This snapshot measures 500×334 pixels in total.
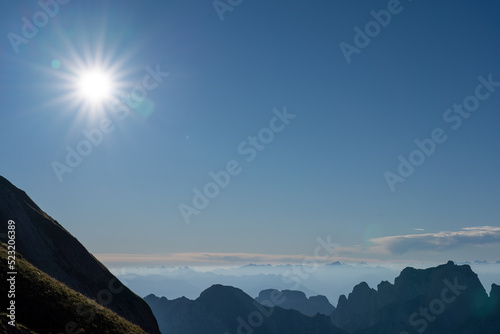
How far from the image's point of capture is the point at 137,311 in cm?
6519

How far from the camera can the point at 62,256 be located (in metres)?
61.4

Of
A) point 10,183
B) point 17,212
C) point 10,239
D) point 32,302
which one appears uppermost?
point 10,183

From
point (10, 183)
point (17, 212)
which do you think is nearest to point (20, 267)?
point (17, 212)

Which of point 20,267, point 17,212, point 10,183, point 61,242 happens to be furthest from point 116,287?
point 20,267

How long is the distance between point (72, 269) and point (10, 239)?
17.6m

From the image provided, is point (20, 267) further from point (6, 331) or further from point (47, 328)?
point (6, 331)

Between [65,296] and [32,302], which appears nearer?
[32,302]

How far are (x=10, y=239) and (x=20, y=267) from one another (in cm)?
1589

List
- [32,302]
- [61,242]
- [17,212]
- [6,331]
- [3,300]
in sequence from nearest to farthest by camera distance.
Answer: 1. [6,331]
2. [3,300]
3. [32,302]
4. [17,212]
5. [61,242]

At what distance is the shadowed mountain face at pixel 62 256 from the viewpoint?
54594 millimetres

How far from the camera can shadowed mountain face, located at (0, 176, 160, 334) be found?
5459cm

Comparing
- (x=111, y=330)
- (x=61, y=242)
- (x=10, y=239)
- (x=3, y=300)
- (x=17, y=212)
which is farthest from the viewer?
(x=61, y=242)

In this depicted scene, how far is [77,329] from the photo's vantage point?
2941cm

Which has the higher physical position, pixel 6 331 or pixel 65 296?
pixel 65 296
